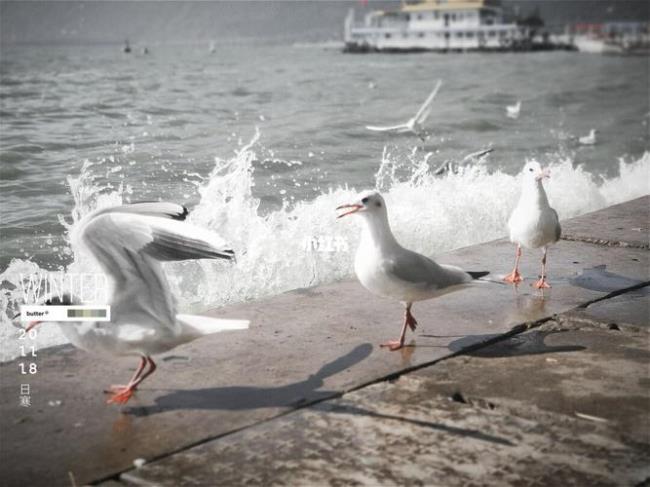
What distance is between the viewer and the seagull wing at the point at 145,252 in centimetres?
266

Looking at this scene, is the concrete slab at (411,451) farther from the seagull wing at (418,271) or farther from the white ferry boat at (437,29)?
the white ferry boat at (437,29)

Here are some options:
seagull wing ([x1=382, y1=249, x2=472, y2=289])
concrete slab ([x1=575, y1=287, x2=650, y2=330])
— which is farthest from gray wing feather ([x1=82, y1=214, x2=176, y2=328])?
concrete slab ([x1=575, y1=287, x2=650, y2=330])

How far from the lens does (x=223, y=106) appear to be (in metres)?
17.3

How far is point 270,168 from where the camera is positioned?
1069 centimetres

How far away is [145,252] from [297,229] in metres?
3.71

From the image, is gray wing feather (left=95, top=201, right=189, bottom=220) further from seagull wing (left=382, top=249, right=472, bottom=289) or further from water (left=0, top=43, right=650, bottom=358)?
water (left=0, top=43, right=650, bottom=358)

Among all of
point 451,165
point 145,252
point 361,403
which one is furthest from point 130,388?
point 451,165

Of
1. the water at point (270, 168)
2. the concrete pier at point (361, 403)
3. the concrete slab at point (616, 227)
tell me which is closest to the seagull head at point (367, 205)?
the concrete pier at point (361, 403)

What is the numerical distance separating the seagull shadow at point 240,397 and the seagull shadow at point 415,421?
83mm

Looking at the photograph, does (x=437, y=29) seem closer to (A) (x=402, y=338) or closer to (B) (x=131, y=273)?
(A) (x=402, y=338)

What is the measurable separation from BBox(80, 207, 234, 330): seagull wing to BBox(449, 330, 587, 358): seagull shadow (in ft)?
3.83

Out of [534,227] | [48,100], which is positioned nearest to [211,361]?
[534,227]

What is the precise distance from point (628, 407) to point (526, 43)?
8718cm

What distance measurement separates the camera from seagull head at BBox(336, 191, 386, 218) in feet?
10.6
